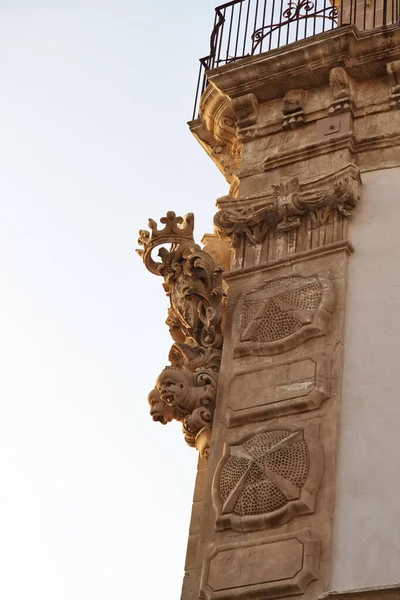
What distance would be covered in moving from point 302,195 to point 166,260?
1.15m

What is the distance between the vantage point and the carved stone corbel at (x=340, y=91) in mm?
11516

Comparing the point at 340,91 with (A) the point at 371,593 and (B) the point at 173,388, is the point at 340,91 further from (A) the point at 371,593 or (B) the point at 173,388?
(A) the point at 371,593

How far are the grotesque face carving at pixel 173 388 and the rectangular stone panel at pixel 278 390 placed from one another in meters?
0.37

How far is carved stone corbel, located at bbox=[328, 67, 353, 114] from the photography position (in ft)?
37.8

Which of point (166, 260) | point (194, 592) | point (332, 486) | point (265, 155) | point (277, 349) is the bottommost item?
point (194, 592)

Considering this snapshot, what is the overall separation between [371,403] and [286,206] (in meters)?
1.90

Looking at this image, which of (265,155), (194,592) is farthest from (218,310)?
(194,592)

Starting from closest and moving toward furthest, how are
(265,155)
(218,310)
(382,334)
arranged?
(382,334), (218,310), (265,155)

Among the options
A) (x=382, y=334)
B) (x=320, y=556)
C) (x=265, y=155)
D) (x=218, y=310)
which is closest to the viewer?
(x=320, y=556)

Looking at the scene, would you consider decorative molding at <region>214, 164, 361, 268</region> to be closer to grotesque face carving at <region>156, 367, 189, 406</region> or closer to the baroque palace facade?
the baroque palace facade

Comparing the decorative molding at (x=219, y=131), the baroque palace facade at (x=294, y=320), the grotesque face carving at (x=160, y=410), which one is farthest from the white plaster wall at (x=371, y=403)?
the decorative molding at (x=219, y=131)

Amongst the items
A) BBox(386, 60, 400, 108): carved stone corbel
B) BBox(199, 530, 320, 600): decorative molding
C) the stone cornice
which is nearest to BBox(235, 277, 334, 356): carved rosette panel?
BBox(199, 530, 320, 600): decorative molding

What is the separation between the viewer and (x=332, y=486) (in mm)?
9352

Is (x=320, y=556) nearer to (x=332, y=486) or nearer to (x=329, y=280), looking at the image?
(x=332, y=486)
